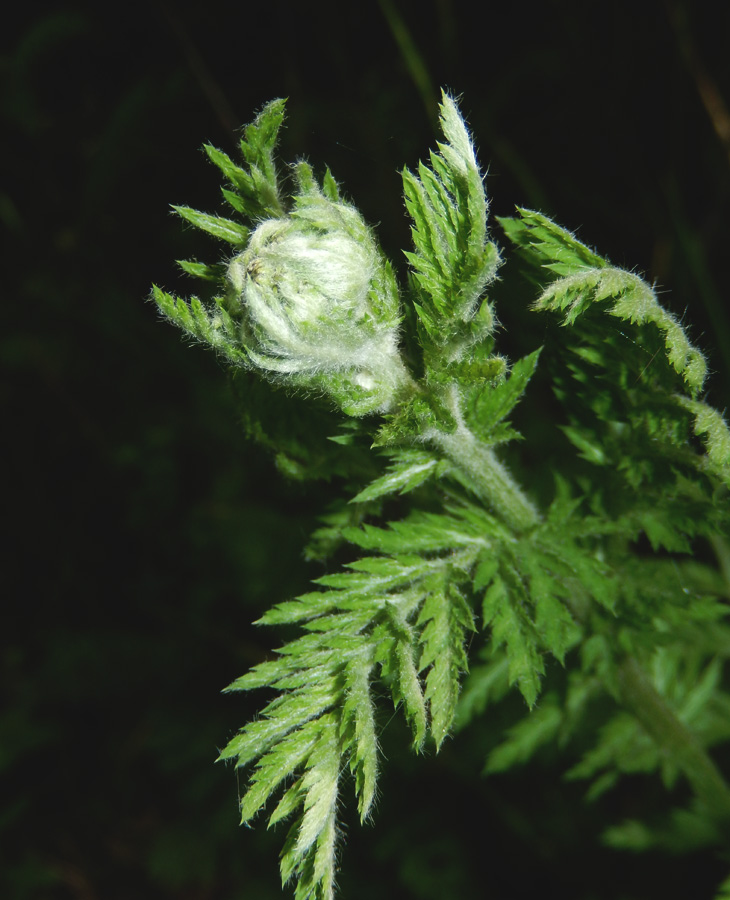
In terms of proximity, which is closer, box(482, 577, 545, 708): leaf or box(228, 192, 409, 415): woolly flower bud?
box(228, 192, 409, 415): woolly flower bud

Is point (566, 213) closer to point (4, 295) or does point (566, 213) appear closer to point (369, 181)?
point (369, 181)

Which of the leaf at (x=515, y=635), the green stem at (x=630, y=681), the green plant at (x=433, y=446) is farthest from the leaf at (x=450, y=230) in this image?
the leaf at (x=515, y=635)

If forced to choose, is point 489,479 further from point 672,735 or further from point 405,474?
point 672,735

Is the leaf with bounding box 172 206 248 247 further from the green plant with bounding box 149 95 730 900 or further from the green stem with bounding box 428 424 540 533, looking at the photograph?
the green stem with bounding box 428 424 540 533

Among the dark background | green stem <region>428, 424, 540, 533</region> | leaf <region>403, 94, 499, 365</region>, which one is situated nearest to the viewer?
leaf <region>403, 94, 499, 365</region>

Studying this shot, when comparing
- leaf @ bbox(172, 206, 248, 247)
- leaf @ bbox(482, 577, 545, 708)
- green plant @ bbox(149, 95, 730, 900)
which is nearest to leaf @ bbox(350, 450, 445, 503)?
green plant @ bbox(149, 95, 730, 900)

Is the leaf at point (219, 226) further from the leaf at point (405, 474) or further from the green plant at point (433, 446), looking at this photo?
the leaf at point (405, 474)

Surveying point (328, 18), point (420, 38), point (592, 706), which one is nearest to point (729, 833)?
point (592, 706)
